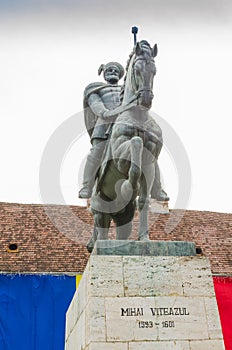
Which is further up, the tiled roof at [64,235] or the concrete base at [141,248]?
the tiled roof at [64,235]

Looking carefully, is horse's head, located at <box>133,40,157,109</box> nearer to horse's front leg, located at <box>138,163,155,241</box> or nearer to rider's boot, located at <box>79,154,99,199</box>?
horse's front leg, located at <box>138,163,155,241</box>

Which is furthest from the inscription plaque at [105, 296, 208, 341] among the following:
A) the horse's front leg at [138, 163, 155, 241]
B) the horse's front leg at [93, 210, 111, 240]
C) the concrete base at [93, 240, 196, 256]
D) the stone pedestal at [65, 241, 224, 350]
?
the horse's front leg at [93, 210, 111, 240]

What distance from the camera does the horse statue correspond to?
16.5ft

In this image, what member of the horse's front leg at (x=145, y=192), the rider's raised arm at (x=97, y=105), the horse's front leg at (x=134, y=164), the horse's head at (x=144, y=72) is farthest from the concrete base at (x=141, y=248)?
the rider's raised arm at (x=97, y=105)

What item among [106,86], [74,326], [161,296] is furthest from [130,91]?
[74,326]

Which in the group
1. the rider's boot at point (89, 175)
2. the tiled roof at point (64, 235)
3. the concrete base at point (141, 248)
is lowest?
the concrete base at point (141, 248)

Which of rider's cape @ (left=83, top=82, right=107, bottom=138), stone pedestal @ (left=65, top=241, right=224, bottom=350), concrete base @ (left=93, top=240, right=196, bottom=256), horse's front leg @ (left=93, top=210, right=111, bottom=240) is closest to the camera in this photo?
stone pedestal @ (left=65, top=241, right=224, bottom=350)

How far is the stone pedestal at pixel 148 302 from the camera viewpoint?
4.29 meters

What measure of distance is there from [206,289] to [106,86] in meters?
3.29

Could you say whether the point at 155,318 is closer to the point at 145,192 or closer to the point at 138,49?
the point at 145,192

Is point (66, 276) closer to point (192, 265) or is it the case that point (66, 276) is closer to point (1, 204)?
point (1, 204)

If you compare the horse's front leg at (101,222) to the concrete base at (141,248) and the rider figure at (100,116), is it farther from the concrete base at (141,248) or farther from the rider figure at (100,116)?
the concrete base at (141,248)

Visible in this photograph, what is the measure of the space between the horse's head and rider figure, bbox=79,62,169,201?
0.88m

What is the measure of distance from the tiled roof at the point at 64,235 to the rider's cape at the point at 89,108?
661 cm
